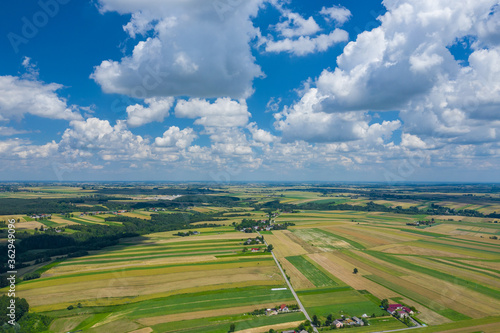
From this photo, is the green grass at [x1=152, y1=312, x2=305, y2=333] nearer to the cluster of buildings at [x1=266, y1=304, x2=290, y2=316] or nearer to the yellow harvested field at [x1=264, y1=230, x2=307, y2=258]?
the cluster of buildings at [x1=266, y1=304, x2=290, y2=316]

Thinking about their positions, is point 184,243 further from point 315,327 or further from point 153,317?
point 315,327

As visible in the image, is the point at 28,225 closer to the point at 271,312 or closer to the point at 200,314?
the point at 200,314

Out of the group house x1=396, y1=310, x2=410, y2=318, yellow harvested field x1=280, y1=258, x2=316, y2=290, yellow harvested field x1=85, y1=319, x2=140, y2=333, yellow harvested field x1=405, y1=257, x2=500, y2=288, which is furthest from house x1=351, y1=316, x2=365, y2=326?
yellow harvested field x1=405, y1=257, x2=500, y2=288

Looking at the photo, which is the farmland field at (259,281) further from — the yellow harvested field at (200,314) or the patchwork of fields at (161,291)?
the yellow harvested field at (200,314)

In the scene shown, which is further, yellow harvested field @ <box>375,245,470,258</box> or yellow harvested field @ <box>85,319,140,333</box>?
yellow harvested field @ <box>375,245,470,258</box>

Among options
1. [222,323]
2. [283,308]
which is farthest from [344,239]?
[222,323]
